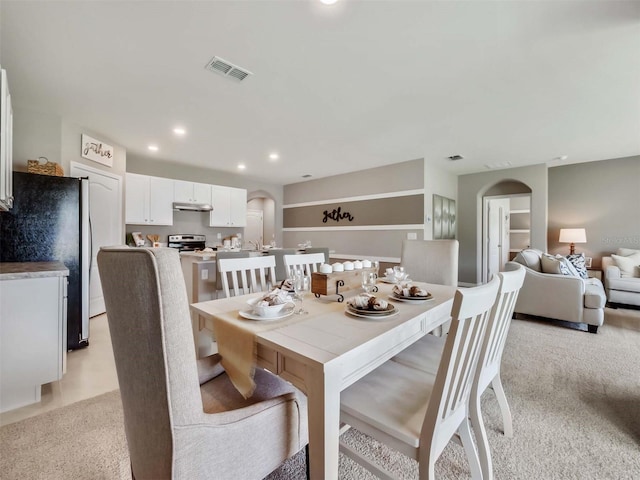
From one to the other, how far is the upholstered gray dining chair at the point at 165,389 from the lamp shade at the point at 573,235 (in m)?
6.31

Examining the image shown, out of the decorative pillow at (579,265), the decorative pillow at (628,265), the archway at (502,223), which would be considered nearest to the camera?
the decorative pillow at (579,265)

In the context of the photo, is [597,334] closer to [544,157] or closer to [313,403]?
[544,157]

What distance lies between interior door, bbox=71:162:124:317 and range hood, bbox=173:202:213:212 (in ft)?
3.30

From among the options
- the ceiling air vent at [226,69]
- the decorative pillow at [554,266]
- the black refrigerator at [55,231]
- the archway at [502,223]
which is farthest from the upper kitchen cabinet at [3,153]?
the archway at [502,223]

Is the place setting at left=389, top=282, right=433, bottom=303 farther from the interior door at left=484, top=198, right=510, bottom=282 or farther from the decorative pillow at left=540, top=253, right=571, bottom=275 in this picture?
the interior door at left=484, top=198, right=510, bottom=282

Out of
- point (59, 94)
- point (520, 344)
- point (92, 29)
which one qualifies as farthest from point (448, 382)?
point (59, 94)

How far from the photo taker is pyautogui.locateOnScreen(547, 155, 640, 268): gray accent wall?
4.89 m

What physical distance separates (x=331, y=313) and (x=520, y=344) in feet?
8.49

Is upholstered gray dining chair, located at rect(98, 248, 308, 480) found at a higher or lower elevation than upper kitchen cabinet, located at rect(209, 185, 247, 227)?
lower

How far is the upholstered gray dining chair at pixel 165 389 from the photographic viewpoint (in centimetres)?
67

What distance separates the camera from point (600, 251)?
5.14 m

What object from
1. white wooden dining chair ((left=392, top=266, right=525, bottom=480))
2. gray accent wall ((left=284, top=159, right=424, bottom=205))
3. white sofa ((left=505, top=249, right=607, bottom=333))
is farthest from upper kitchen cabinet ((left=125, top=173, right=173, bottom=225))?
white sofa ((left=505, top=249, right=607, bottom=333))

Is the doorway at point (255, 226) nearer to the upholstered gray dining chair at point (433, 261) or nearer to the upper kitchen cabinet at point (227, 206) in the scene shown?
the upper kitchen cabinet at point (227, 206)

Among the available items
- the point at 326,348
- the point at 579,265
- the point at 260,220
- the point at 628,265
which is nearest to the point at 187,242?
the point at 260,220
